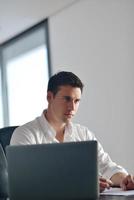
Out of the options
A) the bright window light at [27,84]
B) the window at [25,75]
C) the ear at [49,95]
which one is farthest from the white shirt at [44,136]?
the bright window light at [27,84]

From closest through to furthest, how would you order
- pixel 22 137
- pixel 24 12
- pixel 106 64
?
1. pixel 22 137
2. pixel 106 64
3. pixel 24 12

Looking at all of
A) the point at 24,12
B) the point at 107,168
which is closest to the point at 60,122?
the point at 107,168

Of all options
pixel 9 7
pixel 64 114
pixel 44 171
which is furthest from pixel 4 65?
pixel 44 171

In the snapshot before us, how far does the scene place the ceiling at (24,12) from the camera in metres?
4.54

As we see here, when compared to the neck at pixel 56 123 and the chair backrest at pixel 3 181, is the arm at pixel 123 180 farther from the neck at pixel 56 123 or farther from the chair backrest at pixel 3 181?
the chair backrest at pixel 3 181

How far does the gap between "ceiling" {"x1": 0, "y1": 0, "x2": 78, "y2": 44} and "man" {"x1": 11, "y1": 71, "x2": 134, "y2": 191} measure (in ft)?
8.12

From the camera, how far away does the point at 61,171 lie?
1388 mm

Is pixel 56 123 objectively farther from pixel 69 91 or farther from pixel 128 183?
pixel 128 183

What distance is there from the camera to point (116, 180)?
2.12 meters

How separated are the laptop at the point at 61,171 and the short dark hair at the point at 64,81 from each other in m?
0.82

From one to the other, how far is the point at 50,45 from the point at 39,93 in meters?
0.68

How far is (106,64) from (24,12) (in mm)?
1284

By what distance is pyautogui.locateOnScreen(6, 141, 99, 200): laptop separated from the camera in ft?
4.54

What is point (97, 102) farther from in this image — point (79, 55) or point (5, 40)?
point (5, 40)
